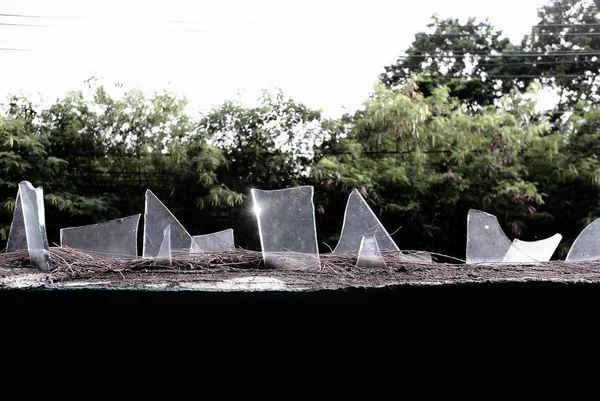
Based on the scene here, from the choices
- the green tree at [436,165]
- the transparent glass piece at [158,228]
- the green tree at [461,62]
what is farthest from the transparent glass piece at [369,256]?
the green tree at [461,62]

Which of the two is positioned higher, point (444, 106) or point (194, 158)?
point (444, 106)

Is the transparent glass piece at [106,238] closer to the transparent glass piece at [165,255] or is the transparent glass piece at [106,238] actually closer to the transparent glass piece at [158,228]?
the transparent glass piece at [158,228]

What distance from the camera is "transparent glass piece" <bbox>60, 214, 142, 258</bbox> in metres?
1.87

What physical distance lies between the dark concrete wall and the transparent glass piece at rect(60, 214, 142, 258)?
0.72 meters

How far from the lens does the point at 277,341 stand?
3.82 feet

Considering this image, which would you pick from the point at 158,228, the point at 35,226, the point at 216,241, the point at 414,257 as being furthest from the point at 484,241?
the point at 35,226

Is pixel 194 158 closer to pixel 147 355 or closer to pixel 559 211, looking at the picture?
pixel 559 211

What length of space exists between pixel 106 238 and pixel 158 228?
→ 0.56ft

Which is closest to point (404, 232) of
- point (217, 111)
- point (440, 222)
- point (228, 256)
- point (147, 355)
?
point (440, 222)

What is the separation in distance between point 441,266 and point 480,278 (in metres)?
0.26

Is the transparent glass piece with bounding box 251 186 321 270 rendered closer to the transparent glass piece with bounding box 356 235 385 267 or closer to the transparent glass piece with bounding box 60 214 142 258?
the transparent glass piece with bounding box 356 235 385 267

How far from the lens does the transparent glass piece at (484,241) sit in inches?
73.8

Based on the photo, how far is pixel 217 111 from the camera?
23.7 ft

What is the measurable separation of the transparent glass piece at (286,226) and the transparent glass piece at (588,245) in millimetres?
1028
